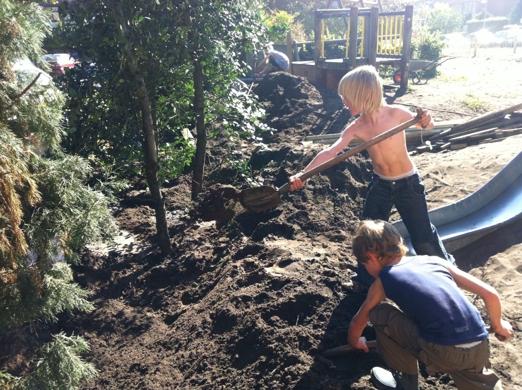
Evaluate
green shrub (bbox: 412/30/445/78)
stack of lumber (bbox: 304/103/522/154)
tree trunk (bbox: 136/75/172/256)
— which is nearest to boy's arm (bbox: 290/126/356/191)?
tree trunk (bbox: 136/75/172/256)

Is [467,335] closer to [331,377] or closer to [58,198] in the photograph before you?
[331,377]

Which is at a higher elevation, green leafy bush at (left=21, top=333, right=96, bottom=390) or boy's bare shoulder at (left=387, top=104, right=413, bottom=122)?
boy's bare shoulder at (left=387, top=104, right=413, bottom=122)

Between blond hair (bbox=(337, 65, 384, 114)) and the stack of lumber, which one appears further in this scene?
the stack of lumber

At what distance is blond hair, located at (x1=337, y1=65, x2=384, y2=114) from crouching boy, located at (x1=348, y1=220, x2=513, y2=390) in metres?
1.02

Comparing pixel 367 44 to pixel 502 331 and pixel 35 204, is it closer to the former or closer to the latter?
pixel 502 331

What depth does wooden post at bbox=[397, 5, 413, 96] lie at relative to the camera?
1228 cm

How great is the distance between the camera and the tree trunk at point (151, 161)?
15.4 ft

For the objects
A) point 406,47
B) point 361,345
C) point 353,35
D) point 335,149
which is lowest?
point 361,345

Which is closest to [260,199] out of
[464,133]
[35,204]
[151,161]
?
[151,161]

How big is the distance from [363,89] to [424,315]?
1599mm

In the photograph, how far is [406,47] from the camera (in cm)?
1253

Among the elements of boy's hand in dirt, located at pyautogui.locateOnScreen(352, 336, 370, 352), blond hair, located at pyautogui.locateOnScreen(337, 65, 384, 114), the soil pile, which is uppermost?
blond hair, located at pyautogui.locateOnScreen(337, 65, 384, 114)

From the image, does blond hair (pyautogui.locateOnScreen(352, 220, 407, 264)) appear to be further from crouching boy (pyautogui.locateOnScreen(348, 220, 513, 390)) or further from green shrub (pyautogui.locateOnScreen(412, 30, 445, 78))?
green shrub (pyautogui.locateOnScreen(412, 30, 445, 78))

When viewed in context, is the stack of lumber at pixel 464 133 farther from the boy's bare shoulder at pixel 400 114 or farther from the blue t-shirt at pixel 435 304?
the blue t-shirt at pixel 435 304
